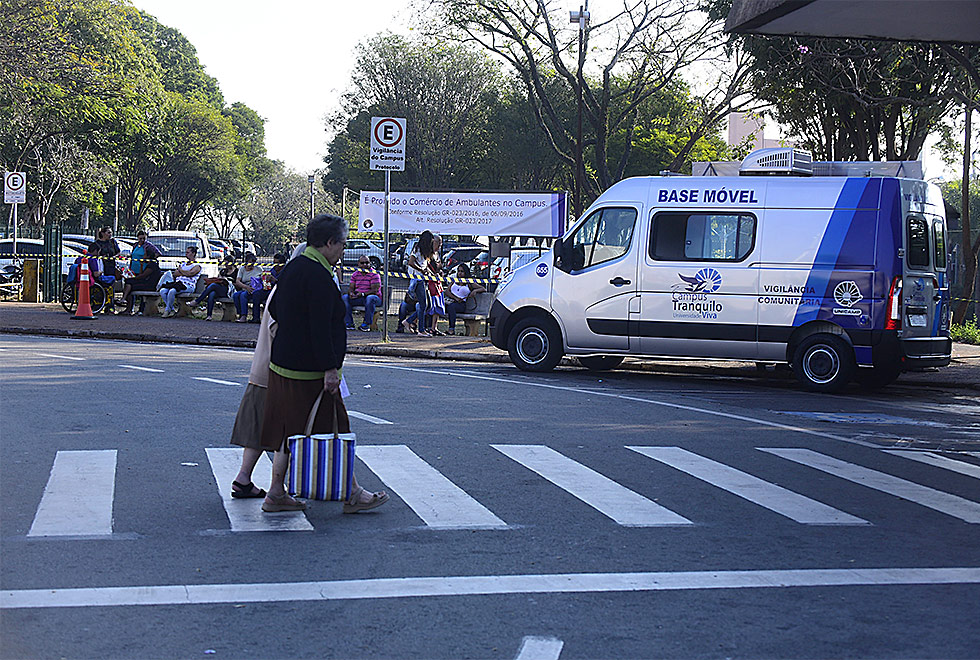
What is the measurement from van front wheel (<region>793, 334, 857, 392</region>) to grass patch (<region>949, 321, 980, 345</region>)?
30.5 ft

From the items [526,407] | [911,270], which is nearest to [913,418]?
[911,270]

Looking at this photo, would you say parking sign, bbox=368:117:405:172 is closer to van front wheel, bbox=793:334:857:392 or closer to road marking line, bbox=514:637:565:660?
van front wheel, bbox=793:334:857:392

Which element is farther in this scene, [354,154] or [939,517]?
[354,154]

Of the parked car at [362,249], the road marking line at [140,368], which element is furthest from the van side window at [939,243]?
the parked car at [362,249]

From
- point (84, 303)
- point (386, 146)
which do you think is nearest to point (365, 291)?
point (386, 146)

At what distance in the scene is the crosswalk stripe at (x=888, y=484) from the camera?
7.92 m

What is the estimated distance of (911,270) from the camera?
1428 centimetres

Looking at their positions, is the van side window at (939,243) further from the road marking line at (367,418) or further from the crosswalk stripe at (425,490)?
the crosswalk stripe at (425,490)

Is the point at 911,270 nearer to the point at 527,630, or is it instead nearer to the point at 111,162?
the point at 527,630

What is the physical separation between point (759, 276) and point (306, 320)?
8.71 meters

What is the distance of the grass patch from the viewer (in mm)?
23016

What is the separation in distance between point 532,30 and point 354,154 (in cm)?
3740

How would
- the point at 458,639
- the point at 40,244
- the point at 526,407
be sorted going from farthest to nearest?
the point at 40,244
the point at 526,407
the point at 458,639

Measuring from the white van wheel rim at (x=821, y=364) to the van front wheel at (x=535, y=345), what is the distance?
3.17 meters
